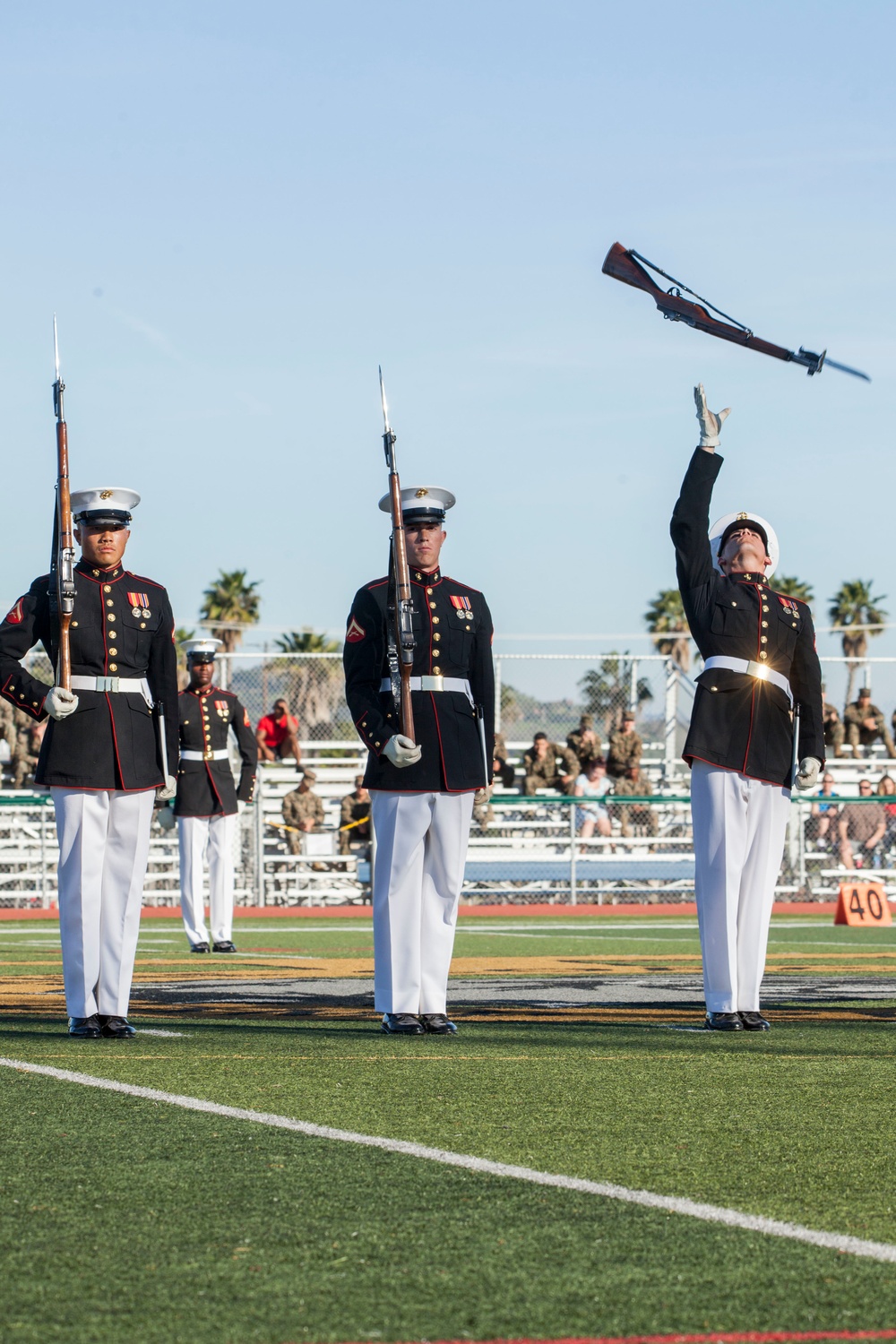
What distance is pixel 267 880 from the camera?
24.1m

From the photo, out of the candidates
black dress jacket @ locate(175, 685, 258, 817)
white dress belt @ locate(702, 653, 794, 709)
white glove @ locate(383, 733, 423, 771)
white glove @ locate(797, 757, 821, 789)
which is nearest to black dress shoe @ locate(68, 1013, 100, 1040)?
white glove @ locate(383, 733, 423, 771)

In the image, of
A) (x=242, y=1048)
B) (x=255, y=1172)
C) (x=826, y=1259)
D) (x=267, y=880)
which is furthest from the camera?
(x=267, y=880)

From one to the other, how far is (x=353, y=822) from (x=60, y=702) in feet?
56.0

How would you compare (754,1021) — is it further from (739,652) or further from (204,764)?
(204,764)

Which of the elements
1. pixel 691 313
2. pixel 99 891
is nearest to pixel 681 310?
pixel 691 313

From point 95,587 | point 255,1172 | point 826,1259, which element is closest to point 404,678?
point 95,587

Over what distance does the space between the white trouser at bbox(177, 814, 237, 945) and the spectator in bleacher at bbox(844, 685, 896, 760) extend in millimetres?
14527

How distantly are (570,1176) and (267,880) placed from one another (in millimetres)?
19578

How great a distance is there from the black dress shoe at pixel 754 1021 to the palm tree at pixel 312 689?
1680cm

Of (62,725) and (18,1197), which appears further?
(62,725)

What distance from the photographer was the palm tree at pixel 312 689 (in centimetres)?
2564

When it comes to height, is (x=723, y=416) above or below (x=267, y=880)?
above

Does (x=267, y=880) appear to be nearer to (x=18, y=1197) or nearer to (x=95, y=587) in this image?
(x=95, y=587)

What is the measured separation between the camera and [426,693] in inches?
330
